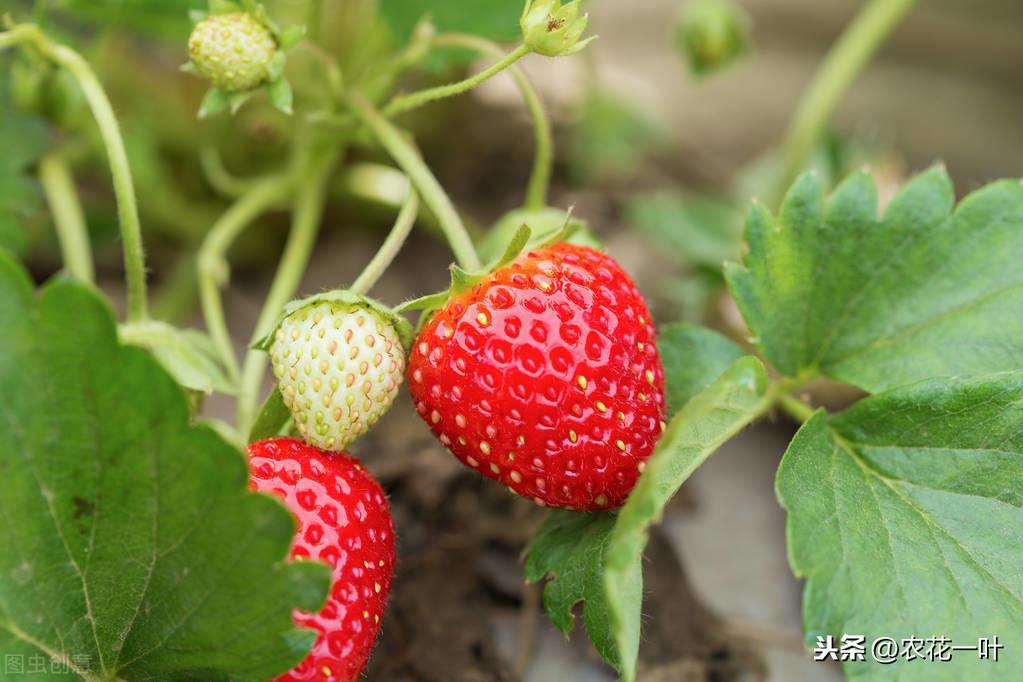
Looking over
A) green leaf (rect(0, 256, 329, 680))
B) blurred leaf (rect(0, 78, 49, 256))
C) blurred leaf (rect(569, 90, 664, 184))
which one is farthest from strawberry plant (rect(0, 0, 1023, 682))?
blurred leaf (rect(569, 90, 664, 184))

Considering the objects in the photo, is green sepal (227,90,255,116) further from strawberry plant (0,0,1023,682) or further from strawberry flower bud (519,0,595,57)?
strawberry flower bud (519,0,595,57)

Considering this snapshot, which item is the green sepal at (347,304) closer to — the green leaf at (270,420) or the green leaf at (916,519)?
the green leaf at (270,420)

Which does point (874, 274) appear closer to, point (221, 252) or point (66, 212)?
point (221, 252)

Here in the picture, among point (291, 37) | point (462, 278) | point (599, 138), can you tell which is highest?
point (291, 37)

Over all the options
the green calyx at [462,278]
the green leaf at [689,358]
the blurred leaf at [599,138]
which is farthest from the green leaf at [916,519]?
the blurred leaf at [599,138]

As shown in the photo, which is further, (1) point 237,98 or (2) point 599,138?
(2) point 599,138

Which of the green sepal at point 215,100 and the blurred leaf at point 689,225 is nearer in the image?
the green sepal at point 215,100

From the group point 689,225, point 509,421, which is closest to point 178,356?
point 509,421
